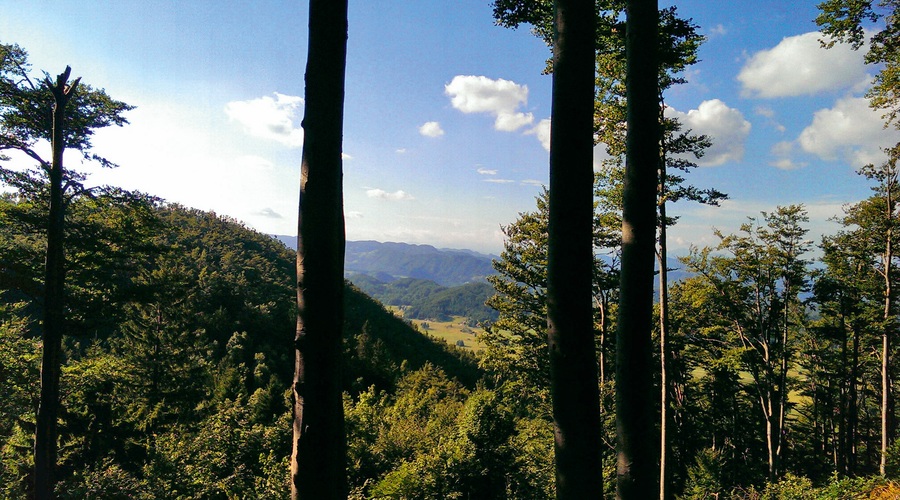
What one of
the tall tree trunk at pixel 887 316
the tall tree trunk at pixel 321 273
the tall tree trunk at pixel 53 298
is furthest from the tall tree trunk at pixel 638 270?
the tall tree trunk at pixel 887 316

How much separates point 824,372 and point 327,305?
2678 centimetres

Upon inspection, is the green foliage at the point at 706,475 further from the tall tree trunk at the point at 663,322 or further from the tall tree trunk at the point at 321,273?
the tall tree trunk at the point at 321,273

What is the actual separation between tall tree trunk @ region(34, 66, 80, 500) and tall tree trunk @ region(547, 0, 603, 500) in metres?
10.0

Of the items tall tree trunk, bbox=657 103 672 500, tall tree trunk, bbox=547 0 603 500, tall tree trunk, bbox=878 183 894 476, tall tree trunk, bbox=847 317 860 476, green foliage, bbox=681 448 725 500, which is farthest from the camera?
tall tree trunk, bbox=847 317 860 476

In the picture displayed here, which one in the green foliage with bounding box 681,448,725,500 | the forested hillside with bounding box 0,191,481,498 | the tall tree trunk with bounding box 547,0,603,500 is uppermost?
the tall tree trunk with bounding box 547,0,603,500

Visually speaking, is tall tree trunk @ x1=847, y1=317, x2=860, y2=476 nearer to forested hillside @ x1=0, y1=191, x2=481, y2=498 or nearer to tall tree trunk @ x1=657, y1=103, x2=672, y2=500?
tall tree trunk @ x1=657, y1=103, x2=672, y2=500

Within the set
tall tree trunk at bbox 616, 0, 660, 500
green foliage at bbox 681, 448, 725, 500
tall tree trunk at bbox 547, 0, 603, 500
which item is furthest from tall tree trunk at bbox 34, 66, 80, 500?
green foliage at bbox 681, 448, 725, 500

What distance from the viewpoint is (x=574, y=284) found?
6.84 feet

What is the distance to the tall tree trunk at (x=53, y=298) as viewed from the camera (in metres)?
7.40

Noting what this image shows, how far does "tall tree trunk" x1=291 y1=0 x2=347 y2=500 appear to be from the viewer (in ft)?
6.25

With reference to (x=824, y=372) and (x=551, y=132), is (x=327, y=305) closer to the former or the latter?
(x=551, y=132)

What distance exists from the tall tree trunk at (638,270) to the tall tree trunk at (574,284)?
646mm

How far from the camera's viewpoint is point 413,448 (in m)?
13.8

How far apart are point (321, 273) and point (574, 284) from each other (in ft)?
4.44
